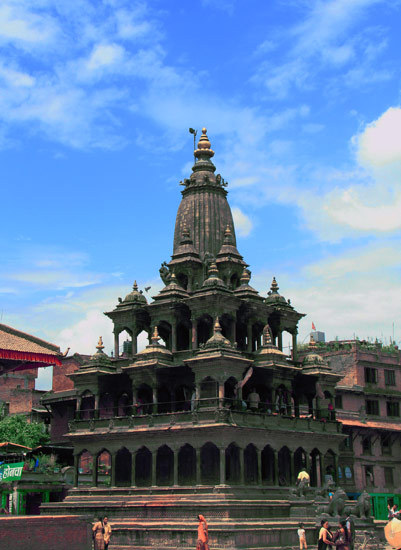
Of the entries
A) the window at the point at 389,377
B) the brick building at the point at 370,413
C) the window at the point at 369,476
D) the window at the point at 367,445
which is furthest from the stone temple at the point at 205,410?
the window at the point at 389,377

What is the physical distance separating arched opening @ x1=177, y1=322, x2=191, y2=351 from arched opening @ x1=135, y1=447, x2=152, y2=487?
8.33 metres

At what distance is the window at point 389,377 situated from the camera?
79.8 meters

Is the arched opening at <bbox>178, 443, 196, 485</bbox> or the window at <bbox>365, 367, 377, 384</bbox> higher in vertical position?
the window at <bbox>365, 367, 377, 384</bbox>

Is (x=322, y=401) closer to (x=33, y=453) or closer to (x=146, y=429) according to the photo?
(x=146, y=429)

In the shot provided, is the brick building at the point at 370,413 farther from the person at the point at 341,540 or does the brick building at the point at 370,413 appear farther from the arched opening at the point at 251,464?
the person at the point at 341,540

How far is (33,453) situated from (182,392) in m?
17.5

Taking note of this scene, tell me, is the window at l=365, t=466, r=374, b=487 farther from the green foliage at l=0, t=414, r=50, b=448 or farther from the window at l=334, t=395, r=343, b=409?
the green foliage at l=0, t=414, r=50, b=448

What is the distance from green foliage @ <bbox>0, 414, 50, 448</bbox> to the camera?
240 ft

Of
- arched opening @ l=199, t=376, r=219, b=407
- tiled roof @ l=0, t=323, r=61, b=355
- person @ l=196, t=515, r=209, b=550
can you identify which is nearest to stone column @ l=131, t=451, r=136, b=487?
arched opening @ l=199, t=376, r=219, b=407

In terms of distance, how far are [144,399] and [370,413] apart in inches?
1120

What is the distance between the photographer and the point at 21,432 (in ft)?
243

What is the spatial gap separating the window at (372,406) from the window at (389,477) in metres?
5.55

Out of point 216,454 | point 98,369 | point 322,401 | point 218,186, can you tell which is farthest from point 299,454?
point 218,186

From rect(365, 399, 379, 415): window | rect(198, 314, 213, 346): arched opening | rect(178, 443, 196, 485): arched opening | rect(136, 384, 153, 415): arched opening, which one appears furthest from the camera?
rect(365, 399, 379, 415): window
